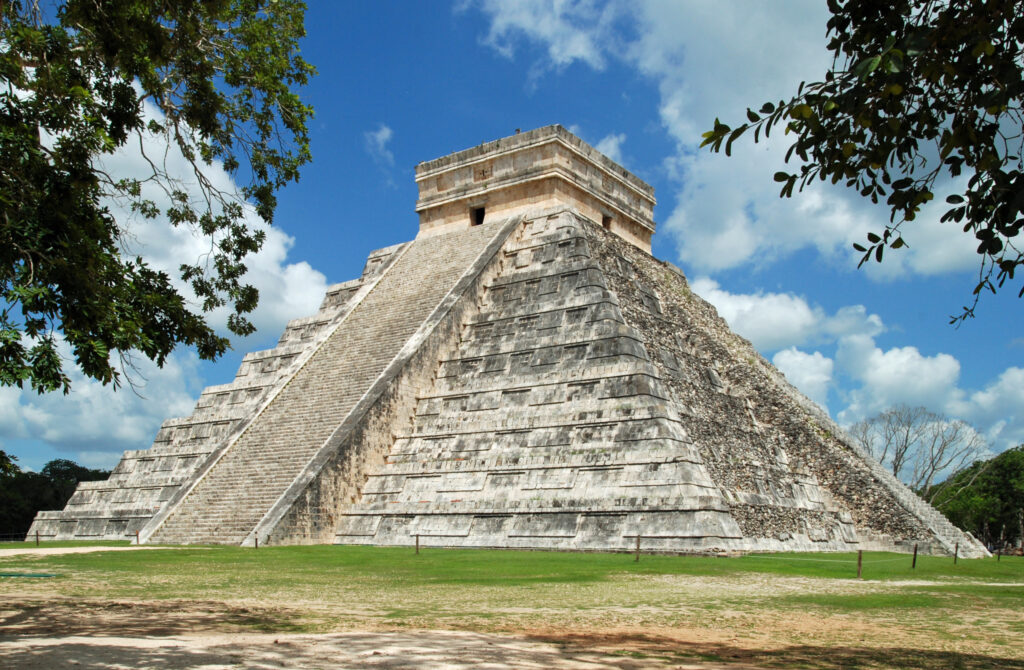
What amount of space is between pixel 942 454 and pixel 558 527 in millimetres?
25310

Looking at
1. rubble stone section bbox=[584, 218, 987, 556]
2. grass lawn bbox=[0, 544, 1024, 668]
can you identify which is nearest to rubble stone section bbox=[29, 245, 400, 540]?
grass lawn bbox=[0, 544, 1024, 668]

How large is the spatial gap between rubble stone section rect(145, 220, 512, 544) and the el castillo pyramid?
5cm

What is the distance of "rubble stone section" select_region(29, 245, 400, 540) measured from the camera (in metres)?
18.1

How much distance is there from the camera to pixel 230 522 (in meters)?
14.2

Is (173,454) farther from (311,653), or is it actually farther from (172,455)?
(311,653)

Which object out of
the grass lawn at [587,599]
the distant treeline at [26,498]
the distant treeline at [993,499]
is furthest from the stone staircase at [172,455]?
the distant treeline at [993,499]

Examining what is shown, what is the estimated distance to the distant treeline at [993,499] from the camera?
1438 inches

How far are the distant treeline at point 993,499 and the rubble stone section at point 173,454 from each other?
28011 millimetres

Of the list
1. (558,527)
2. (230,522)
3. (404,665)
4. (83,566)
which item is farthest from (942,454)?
(404,665)

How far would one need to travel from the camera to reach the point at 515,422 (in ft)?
47.7

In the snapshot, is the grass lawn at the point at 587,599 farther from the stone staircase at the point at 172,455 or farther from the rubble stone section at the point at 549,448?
the stone staircase at the point at 172,455

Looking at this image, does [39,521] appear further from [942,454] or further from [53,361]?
[942,454]

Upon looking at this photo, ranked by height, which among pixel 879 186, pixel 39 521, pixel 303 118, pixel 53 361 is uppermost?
pixel 303 118

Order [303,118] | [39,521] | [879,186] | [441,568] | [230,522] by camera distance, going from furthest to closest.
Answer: [39,521] → [230,522] → [441,568] → [303,118] → [879,186]
